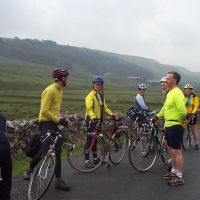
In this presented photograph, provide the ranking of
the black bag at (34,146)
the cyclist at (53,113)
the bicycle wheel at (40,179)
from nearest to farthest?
1. the bicycle wheel at (40,179)
2. the cyclist at (53,113)
3. the black bag at (34,146)

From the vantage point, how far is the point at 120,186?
7.64 metres

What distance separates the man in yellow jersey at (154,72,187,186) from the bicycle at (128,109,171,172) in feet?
3.20

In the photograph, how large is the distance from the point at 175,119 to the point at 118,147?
2145 mm

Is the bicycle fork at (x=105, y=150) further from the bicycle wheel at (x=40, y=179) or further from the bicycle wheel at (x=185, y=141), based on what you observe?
the bicycle wheel at (x=185, y=141)

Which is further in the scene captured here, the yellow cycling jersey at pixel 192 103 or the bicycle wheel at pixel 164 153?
the yellow cycling jersey at pixel 192 103

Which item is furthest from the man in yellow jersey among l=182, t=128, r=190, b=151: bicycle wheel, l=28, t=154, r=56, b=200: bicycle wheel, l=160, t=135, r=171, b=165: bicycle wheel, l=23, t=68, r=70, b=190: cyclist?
l=182, t=128, r=190, b=151: bicycle wheel

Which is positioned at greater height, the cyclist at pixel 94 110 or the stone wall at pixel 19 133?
the cyclist at pixel 94 110

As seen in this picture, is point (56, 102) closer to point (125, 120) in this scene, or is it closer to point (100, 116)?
point (100, 116)

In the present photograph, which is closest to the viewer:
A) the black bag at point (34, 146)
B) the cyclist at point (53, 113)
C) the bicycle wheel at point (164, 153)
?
the cyclist at point (53, 113)

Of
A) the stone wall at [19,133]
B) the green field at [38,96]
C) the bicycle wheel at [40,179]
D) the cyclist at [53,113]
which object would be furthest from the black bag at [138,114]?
the green field at [38,96]

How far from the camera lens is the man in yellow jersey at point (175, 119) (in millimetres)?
7902

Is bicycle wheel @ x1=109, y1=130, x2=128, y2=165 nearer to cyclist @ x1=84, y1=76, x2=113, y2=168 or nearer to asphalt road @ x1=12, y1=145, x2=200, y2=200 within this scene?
asphalt road @ x1=12, y1=145, x2=200, y2=200

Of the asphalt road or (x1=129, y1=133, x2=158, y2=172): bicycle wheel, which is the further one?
(x1=129, y1=133, x2=158, y2=172): bicycle wheel

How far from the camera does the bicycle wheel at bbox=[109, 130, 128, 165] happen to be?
9456 millimetres
